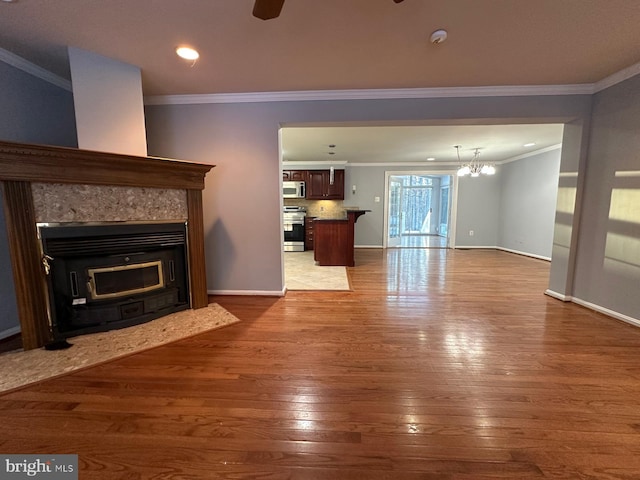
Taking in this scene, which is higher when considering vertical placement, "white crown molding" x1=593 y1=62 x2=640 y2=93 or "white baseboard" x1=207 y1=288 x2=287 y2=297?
"white crown molding" x1=593 y1=62 x2=640 y2=93

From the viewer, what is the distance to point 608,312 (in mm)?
2602

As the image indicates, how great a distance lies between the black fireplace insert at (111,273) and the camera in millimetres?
2043

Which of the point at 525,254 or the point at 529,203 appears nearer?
the point at 529,203

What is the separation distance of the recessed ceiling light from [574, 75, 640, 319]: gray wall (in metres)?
3.93

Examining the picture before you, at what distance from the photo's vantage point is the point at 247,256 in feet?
10.3

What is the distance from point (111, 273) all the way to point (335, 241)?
340 cm

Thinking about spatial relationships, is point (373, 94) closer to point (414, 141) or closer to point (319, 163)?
point (414, 141)

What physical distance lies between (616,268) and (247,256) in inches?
153

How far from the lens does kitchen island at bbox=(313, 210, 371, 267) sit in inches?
191

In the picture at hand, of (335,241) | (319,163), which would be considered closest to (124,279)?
(335,241)

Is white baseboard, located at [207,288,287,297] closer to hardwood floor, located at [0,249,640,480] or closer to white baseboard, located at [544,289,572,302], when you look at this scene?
hardwood floor, located at [0,249,640,480]

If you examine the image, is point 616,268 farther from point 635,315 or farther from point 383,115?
point 383,115

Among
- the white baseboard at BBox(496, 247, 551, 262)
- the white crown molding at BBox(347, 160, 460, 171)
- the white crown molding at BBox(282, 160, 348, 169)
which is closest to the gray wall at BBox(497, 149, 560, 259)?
the white baseboard at BBox(496, 247, 551, 262)

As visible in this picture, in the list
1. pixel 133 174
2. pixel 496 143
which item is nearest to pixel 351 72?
pixel 133 174
